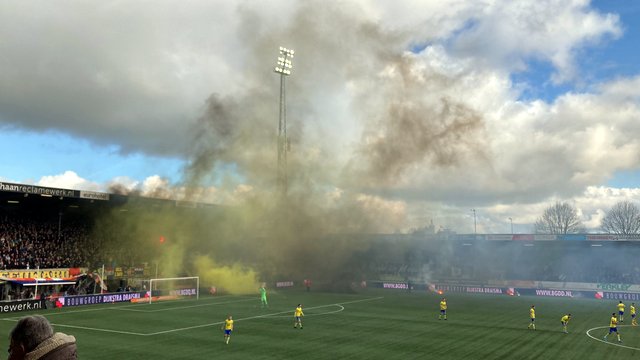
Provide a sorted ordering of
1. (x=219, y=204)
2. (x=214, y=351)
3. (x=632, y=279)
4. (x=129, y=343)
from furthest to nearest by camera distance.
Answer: (x=219, y=204)
(x=632, y=279)
(x=129, y=343)
(x=214, y=351)

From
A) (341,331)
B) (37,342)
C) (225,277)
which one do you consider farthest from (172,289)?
(37,342)

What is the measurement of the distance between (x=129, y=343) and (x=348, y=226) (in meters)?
44.7

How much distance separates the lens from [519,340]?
2748 centimetres

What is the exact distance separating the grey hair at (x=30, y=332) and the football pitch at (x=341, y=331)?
20499mm

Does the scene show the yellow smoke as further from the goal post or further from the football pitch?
the football pitch

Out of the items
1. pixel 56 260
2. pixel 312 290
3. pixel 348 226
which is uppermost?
pixel 348 226

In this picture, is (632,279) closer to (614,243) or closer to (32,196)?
(614,243)

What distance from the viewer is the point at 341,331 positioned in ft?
98.9

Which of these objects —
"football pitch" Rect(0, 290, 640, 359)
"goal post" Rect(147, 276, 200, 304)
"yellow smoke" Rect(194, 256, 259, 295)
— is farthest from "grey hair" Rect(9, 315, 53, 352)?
"yellow smoke" Rect(194, 256, 259, 295)

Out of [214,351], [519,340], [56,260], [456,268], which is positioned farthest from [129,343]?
[456,268]

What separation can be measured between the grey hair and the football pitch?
20499mm

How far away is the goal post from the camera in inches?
1912

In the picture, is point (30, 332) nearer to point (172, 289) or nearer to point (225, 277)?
point (172, 289)

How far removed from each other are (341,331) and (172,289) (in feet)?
93.6
